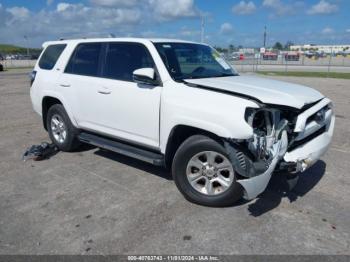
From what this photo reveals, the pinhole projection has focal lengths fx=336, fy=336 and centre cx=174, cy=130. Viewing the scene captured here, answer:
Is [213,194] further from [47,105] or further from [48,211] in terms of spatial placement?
[47,105]

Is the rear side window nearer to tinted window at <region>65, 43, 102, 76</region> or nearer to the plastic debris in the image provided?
tinted window at <region>65, 43, 102, 76</region>

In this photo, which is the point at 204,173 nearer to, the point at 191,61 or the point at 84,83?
the point at 191,61

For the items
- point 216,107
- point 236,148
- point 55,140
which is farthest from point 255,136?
point 55,140

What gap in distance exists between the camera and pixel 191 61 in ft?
15.7

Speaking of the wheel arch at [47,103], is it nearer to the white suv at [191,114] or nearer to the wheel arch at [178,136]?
the white suv at [191,114]

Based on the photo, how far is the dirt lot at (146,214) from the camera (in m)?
3.17

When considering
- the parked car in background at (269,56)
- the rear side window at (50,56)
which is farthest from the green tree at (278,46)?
the rear side window at (50,56)

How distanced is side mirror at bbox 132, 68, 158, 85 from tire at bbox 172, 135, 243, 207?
0.87m

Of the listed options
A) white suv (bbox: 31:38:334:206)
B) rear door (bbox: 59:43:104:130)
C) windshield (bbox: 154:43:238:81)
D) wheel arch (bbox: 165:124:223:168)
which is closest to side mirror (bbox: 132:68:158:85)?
white suv (bbox: 31:38:334:206)

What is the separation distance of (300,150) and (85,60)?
3.48 m

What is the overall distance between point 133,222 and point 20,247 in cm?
110

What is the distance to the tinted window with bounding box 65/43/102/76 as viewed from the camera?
A: 512cm

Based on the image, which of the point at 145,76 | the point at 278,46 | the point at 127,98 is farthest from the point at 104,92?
the point at 278,46

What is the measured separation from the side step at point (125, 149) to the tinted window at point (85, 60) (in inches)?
39.2
